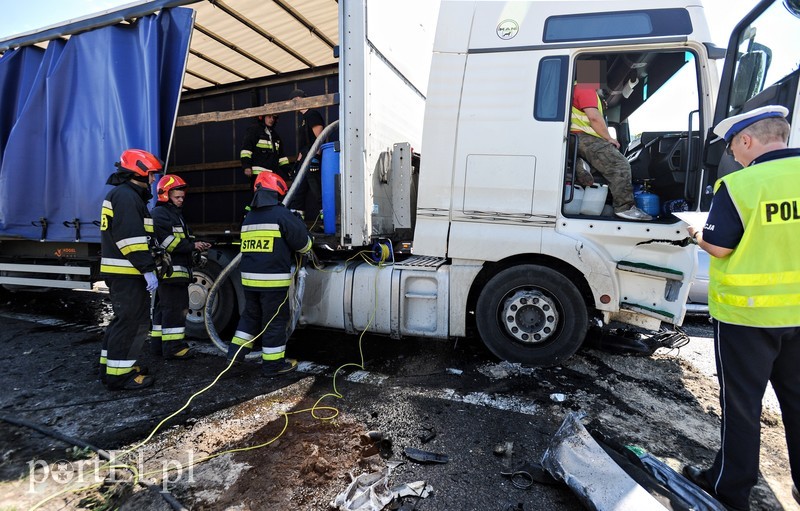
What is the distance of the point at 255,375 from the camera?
11.6ft

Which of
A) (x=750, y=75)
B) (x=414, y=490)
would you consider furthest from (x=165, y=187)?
(x=750, y=75)

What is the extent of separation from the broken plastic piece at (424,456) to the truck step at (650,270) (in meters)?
2.00

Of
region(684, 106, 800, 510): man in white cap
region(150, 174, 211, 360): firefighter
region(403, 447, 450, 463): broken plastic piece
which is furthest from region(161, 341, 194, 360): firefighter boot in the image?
region(684, 106, 800, 510): man in white cap

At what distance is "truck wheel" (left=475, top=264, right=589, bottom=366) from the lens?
3217 millimetres

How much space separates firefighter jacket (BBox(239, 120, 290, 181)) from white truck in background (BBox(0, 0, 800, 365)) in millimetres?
1168

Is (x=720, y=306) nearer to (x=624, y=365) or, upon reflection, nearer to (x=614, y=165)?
(x=614, y=165)

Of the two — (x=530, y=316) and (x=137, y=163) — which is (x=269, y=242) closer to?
(x=137, y=163)

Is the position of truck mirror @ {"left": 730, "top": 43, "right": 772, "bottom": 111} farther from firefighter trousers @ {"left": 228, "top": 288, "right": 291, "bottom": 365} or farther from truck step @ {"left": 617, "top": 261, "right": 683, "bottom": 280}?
firefighter trousers @ {"left": 228, "top": 288, "right": 291, "bottom": 365}

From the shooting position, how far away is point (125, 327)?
10.7 feet

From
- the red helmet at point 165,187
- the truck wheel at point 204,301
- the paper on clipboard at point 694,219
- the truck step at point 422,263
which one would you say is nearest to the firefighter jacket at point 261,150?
the red helmet at point 165,187

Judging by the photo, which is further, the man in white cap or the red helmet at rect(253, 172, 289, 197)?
the red helmet at rect(253, 172, 289, 197)

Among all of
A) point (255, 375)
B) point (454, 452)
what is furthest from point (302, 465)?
point (255, 375)

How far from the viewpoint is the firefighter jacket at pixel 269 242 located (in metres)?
3.50

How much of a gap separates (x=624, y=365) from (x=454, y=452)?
89.1 inches
